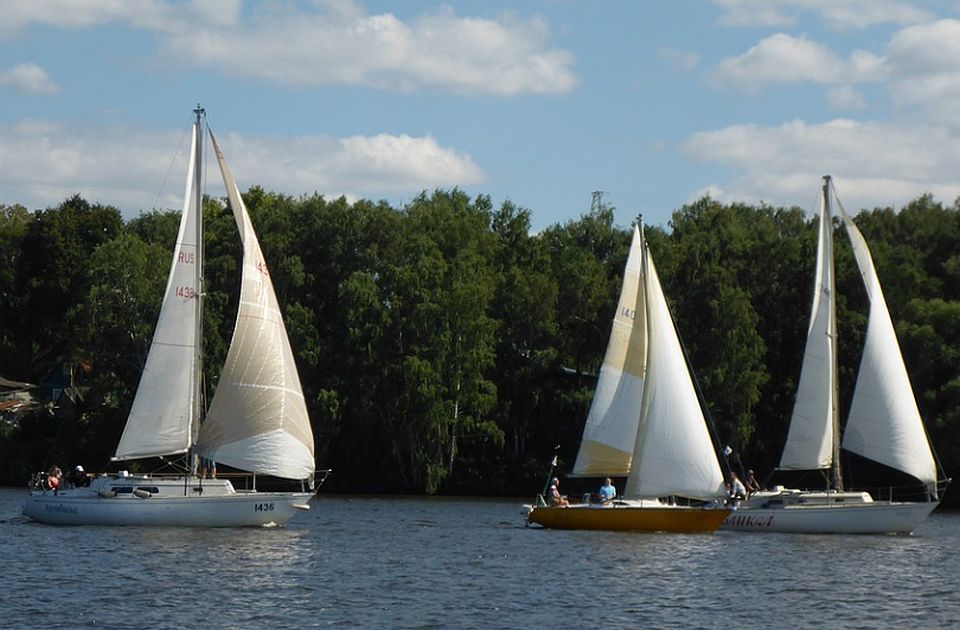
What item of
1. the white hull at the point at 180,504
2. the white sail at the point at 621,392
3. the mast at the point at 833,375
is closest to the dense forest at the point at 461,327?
the mast at the point at 833,375

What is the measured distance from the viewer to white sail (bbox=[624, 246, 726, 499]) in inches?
2060

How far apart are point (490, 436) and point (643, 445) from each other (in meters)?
31.3

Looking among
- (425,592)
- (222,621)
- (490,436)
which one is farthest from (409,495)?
(222,621)

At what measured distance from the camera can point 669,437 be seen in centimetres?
5253

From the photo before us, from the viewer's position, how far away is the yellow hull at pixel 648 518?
52531 millimetres

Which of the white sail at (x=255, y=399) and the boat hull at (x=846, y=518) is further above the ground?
the white sail at (x=255, y=399)

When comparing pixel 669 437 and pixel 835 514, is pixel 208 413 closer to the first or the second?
pixel 669 437

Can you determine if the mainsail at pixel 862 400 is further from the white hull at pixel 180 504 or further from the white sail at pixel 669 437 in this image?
the white hull at pixel 180 504

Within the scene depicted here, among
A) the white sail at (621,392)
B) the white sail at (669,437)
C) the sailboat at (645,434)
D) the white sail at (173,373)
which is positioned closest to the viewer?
the white sail at (173,373)

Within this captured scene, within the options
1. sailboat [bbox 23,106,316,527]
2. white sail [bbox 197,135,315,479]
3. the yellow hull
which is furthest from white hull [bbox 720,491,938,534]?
sailboat [bbox 23,106,316,527]

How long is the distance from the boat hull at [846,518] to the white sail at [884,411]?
1.30 metres

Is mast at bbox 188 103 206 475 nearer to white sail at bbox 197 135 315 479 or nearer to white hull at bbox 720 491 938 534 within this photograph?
white sail at bbox 197 135 315 479

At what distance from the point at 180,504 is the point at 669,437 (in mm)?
14925

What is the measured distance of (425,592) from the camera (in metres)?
37.9
